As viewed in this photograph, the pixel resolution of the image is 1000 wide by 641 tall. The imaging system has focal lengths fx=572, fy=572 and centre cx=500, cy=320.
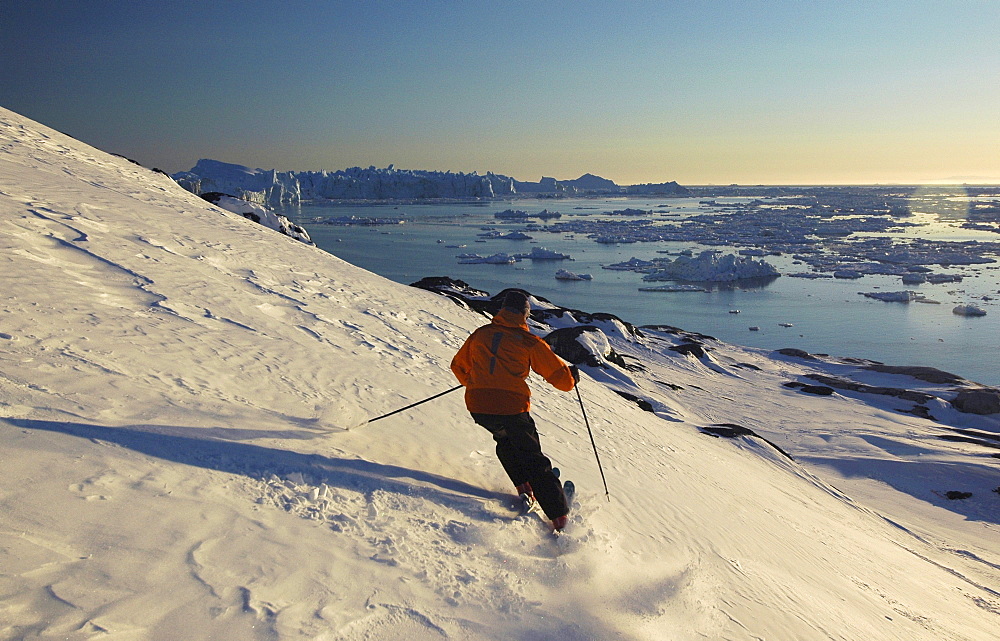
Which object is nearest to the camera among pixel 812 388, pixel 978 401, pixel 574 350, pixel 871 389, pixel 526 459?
pixel 526 459

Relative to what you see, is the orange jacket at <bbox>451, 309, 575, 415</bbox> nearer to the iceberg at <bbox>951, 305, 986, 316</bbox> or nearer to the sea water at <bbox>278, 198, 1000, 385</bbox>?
the sea water at <bbox>278, 198, 1000, 385</bbox>

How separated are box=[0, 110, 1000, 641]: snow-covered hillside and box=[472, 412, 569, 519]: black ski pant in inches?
6.2

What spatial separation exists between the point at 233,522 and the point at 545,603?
4.23 ft

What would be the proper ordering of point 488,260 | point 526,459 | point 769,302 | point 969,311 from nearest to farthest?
point 526,459
point 969,311
point 769,302
point 488,260

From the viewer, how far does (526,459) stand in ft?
10.0

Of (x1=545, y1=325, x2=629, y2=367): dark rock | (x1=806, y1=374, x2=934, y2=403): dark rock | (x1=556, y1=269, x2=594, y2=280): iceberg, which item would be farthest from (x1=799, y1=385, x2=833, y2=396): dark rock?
(x1=556, y1=269, x2=594, y2=280): iceberg

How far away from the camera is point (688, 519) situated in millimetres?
4105

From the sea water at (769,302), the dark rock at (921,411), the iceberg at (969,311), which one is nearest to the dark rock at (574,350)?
the dark rock at (921,411)

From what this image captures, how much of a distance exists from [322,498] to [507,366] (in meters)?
1.12

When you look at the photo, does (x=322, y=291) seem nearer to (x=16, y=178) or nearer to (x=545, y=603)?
(x=16, y=178)

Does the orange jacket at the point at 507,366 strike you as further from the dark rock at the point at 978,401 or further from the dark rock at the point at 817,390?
the dark rock at the point at 978,401

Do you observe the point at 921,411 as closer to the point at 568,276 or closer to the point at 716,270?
the point at 568,276

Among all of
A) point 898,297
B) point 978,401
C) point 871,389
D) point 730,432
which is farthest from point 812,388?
point 898,297

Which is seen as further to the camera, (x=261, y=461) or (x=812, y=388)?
(x=812, y=388)
